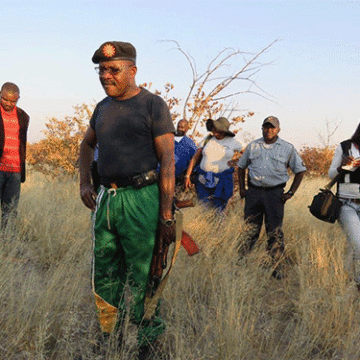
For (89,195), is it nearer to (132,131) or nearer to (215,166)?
(132,131)

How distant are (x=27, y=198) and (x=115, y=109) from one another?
509 centimetres

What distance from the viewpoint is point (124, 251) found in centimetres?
258

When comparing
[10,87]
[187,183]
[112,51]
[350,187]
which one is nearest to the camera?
[112,51]

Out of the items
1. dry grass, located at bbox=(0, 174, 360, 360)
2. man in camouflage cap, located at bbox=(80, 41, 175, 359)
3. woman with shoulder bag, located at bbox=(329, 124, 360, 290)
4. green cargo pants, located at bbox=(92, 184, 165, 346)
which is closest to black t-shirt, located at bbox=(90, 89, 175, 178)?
man in camouflage cap, located at bbox=(80, 41, 175, 359)

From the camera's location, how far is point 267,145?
4766mm

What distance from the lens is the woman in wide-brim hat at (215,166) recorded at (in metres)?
5.59

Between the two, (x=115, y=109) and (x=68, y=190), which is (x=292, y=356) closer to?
(x=115, y=109)

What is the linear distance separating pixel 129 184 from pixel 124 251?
454 millimetres

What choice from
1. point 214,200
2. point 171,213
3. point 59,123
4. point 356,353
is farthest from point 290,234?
point 59,123

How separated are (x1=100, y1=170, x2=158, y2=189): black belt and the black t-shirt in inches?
1.1

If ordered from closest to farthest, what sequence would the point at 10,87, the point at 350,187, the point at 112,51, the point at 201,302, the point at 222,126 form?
the point at 112,51 → the point at 201,302 → the point at 350,187 → the point at 10,87 → the point at 222,126

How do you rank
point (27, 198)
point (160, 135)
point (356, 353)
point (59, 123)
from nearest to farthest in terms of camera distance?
point (160, 135)
point (356, 353)
point (27, 198)
point (59, 123)

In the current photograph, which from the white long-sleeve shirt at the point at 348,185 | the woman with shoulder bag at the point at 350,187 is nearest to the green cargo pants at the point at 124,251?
the woman with shoulder bag at the point at 350,187

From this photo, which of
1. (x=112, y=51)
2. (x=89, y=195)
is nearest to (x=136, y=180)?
(x=89, y=195)
